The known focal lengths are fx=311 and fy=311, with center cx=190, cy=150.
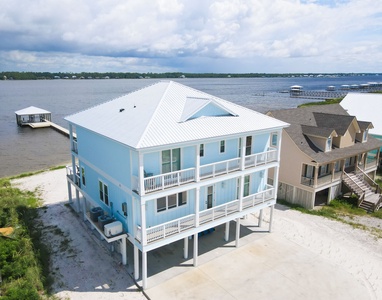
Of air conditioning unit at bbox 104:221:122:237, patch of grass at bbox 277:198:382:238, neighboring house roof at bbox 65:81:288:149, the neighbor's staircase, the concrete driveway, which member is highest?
neighboring house roof at bbox 65:81:288:149

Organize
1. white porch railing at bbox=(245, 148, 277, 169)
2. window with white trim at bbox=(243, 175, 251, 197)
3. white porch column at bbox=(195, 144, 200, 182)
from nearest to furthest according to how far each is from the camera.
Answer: white porch column at bbox=(195, 144, 200, 182), white porch railing at bbox=(245, 148, 277, 169), window with white trim at bbox=(243, 175, 251, 197)

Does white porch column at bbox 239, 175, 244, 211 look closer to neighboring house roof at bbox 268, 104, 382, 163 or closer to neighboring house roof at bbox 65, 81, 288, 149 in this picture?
neighboring house roof at bbox 65, 81, 288, 149

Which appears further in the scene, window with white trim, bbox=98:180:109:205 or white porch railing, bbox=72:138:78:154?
white porch railing, bbox=72:138:78:154

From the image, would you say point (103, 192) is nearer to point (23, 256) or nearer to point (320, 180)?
point (23, 256)

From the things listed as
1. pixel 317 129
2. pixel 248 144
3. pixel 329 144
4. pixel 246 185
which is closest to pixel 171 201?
pixel 246 185

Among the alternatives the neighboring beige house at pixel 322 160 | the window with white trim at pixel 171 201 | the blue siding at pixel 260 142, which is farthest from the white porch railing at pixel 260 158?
the neighboring beige house at pixel 322 160

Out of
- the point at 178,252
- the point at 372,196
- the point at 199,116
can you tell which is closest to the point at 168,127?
the point at 199,116

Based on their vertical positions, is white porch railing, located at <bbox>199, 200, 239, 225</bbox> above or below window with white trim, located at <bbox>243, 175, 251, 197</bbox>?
below

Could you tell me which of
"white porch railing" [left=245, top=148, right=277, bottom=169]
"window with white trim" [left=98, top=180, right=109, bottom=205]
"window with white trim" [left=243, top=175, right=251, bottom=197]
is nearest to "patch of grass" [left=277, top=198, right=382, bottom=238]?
"window with white trim" [left=243, top=175, right=251, bottom=197]
